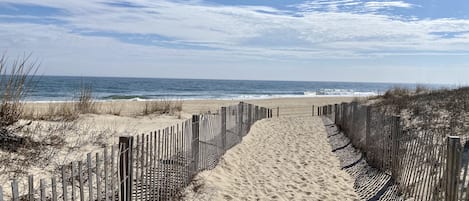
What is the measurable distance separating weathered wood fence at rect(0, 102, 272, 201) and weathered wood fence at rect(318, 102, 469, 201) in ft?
11.4

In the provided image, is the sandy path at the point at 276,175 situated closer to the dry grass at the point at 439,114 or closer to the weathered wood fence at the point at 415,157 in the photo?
the weathered wood fence at the point at 415,157

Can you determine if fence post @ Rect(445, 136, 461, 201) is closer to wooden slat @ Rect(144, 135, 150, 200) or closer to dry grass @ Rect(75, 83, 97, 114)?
wooden slat @ Rect(144, 135, 150, 200)

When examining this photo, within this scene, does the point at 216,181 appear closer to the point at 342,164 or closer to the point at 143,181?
the point at 143,181

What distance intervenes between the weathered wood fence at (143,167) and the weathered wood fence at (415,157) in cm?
348

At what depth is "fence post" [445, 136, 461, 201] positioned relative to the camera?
5.00 meters

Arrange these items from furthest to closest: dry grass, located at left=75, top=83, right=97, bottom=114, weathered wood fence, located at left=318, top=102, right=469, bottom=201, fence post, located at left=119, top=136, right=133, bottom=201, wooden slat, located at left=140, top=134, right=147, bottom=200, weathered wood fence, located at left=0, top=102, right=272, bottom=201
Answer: dry grass, located at left=75, top=83, right=97, bottom=114 → wooden slat, located at left=140, top=134, right=147, bottom=200 → weathered wood fence, located at left=318, top=102, right=469, bottom=201 → fence post, located at left=119, top=136, right=133, bottom=201 → weathered wood fence, located at left=0, top=102, right=272, bottom=201

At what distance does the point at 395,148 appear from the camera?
28.1 feet

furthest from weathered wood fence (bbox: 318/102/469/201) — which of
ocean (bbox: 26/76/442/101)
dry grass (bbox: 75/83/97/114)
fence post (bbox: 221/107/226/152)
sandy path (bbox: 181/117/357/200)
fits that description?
ocean (bbox: 26/76/442/101)

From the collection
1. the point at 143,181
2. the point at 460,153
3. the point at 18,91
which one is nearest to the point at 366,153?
the point at 460,153

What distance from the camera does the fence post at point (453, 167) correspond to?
5.00m

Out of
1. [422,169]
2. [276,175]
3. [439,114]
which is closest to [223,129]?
[276,175]

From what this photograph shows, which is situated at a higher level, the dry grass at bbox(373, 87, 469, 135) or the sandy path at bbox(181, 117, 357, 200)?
the dry grass at bbox(373, 87, 469, 135)

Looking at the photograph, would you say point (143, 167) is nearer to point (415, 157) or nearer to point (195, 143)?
point (195, 143)

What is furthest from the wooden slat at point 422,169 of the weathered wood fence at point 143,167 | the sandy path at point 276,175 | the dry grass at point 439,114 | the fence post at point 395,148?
the dry grass at point 439,114
